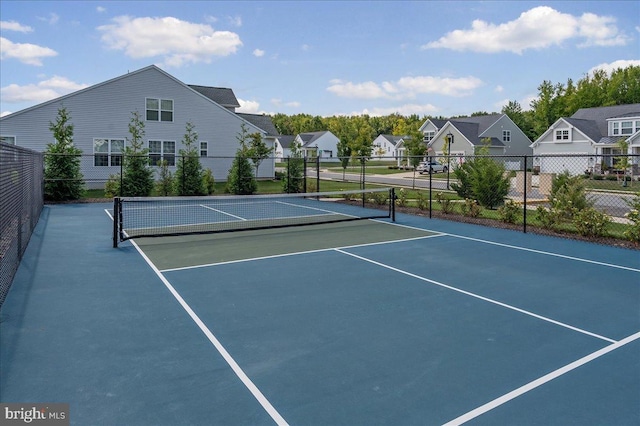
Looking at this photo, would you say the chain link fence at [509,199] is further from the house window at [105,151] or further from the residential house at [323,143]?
the residential house at [323,143]

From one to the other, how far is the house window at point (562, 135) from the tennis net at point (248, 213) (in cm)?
3115

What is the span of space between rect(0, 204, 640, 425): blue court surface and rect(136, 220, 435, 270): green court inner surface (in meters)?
0.12

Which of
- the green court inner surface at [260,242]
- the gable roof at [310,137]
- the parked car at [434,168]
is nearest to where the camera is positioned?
the green court inner surface at [260,242]

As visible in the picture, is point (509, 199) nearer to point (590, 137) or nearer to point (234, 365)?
point (234, 365)

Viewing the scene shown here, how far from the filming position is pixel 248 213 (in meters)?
16.7

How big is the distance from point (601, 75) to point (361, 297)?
72217 mm

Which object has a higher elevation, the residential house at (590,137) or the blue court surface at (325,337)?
the residential house at (590,137)

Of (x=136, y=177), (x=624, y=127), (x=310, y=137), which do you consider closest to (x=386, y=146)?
(x=310, y=137)

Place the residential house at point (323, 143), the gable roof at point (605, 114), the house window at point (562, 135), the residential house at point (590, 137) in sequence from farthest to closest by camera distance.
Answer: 1. the residential house at point (323, 143)
2. the house window at point (562, 135)
3. the gable roof at point (605, 114)
4. the residential house at point (590, 137)

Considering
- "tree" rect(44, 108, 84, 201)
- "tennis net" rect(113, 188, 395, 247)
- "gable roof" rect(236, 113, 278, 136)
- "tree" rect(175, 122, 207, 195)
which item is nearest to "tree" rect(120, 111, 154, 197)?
"tree" rect(175, 122, 207, 195)

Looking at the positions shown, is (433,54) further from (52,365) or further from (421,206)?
(52,365)

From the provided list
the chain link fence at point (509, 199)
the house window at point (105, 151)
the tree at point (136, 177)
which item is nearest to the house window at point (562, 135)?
the chain link fence at point (509, 199)

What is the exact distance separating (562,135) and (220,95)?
32167mm

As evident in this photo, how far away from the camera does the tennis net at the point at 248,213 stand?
40.8 ft
